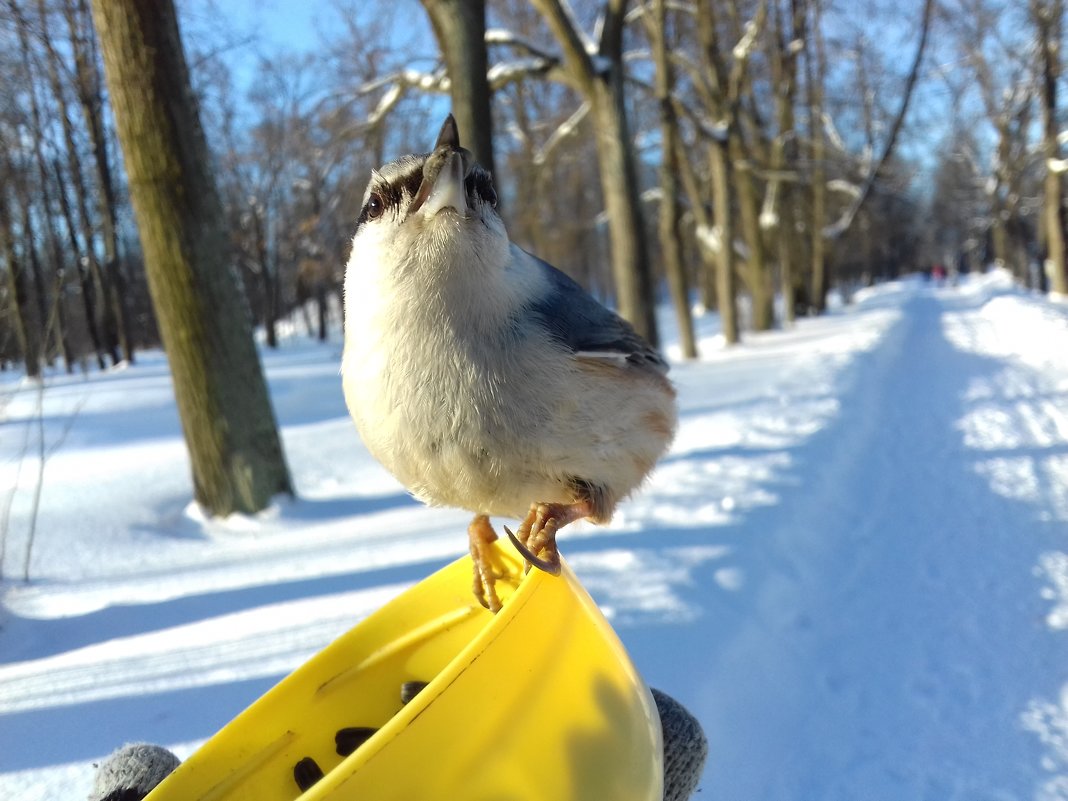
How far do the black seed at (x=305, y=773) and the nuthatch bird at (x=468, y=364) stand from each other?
0.57 metres

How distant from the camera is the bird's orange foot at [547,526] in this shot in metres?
1.33

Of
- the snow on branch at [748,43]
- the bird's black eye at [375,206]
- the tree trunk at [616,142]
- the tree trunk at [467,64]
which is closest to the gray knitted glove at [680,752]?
the bird's black eye at [375,206]

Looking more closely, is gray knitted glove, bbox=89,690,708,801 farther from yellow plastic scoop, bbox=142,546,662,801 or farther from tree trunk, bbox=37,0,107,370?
tree trunk, bbox=37,0,107,370

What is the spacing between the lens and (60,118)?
6727 mm

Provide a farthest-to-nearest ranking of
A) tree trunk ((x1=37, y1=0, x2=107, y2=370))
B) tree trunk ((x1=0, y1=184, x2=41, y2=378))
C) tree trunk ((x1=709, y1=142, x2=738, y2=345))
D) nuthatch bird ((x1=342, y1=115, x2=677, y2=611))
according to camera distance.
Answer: tree trunk ((x1=709, y1=142, x2=738, y2=345)) → tree trunk ((x1=0, y1=184, x2=41, y2=378)) → tree trunk ((x1=37, y1=0, x2=107, y2=370)) → nuthatch bird ((x1=342, y1=115, x2=677, y2=611))

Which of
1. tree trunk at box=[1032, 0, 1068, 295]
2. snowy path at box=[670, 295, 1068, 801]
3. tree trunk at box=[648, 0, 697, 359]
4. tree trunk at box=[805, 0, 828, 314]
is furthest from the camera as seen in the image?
tree trunk at box=[805, 0, 828, 314]

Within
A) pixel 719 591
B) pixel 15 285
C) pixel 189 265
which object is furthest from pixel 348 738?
pixel 15 285

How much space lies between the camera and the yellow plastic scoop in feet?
3.26

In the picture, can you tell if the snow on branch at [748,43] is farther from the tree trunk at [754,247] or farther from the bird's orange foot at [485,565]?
the bird's orange foot at [485,565]

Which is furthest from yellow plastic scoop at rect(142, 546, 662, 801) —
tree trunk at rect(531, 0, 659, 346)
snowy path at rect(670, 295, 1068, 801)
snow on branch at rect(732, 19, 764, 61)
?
snow on branch at rect(732, 19, 764, 61)

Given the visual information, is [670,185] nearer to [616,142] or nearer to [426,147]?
[616,142]

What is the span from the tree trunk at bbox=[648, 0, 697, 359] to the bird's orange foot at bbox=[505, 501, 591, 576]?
11.7 m

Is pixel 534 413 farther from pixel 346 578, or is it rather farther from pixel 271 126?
pixel 271 126

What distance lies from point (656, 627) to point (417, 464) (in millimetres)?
1942
